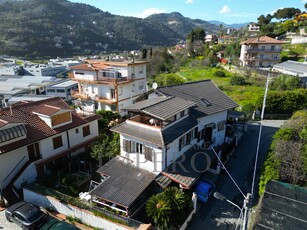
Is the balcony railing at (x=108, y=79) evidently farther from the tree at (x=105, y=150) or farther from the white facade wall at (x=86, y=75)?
the tree at (x=105, y=150)

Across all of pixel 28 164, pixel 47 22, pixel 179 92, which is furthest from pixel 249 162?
pixel 47 22

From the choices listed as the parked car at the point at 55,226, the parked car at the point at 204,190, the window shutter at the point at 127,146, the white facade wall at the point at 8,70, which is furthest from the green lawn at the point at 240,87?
the white facade wall at the point at 8,70

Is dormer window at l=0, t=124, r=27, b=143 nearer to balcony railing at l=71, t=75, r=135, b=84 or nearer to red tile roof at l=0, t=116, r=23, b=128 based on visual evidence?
red tile roof at l=0, t=116, r=23, b=128

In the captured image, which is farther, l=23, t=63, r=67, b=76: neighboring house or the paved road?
l=23, t=63, r=67, b=76: neighboring house

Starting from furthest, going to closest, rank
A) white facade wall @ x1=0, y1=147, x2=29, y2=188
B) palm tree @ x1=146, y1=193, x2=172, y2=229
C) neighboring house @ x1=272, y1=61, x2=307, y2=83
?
1. neighboring house @ x1=272, y1=61, x2=307, y2=83
2. white facade wall @ x1=0, y1=147, x2=29, y2=188
3. palm tree @ x1=146, y1=193, x2=172, y2=229

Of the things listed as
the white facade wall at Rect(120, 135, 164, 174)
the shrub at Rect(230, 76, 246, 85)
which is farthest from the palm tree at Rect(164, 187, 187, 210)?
the shrub at Rect(230, 76, 246, 85)

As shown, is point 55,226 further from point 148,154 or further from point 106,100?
point 106,100
